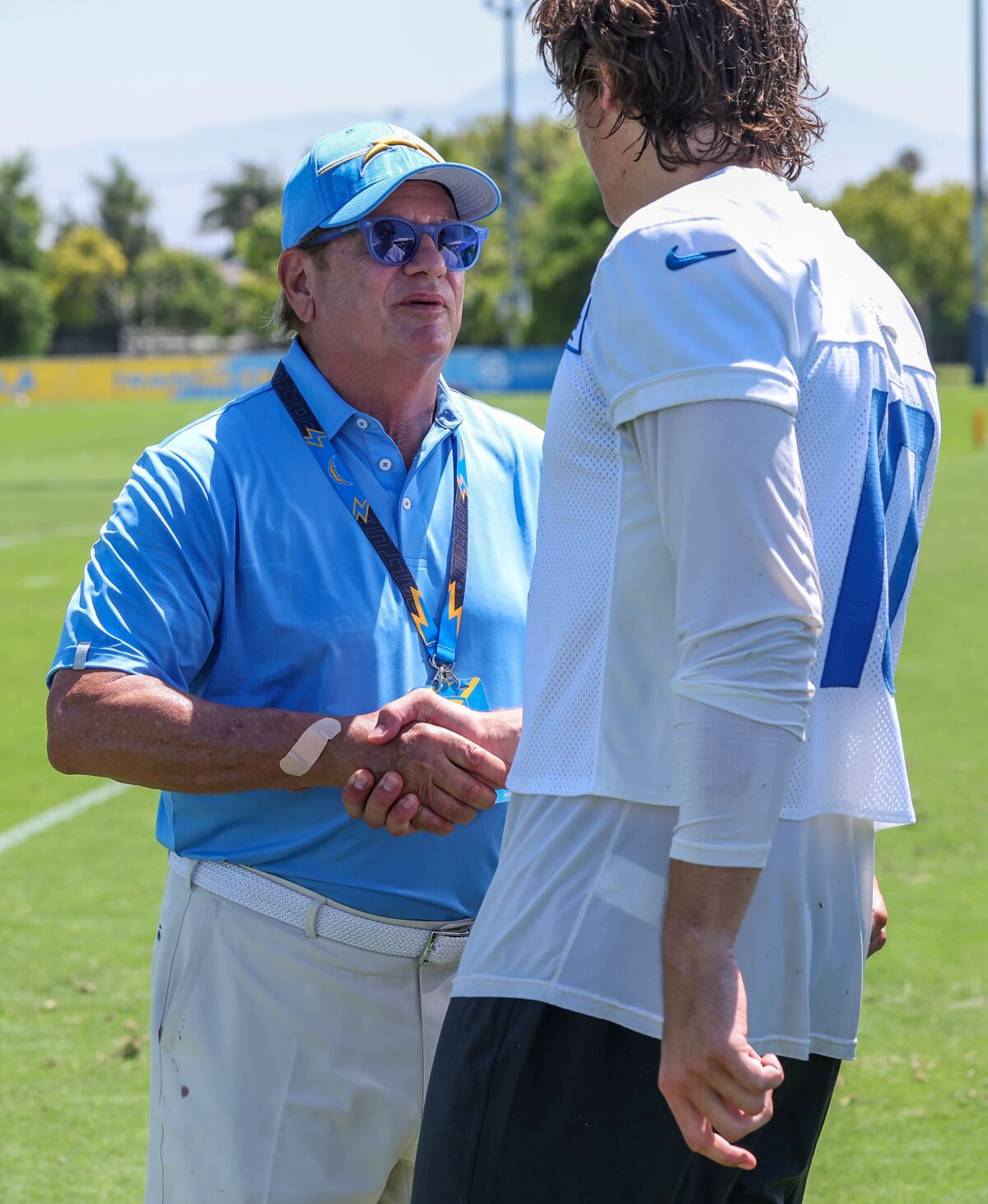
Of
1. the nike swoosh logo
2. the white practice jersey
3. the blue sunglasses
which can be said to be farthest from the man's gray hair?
the nike swoosh logo

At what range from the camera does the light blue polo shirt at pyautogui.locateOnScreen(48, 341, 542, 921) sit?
2.86m

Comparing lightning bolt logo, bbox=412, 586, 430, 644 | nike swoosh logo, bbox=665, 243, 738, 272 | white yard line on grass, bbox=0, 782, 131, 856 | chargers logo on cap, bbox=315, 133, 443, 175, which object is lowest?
white yard line on grass, bbox=0, 782, 131, 856

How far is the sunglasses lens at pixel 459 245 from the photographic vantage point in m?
3.37

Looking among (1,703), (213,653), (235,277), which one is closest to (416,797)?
(213,653)

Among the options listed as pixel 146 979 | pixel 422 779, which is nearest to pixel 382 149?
pixel 422 779

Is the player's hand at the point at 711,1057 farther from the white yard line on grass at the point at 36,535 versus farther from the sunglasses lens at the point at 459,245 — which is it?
the white yard line on grass at the point at 36,535

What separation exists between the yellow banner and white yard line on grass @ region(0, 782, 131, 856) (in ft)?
172

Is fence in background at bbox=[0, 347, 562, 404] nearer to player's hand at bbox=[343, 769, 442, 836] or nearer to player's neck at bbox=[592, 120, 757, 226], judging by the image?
player's hand at bbox=[343, 769, 442, 836]

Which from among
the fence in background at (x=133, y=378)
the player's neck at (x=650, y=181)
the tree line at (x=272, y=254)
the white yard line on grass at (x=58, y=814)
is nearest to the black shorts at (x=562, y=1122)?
the player's neck at (x=650, y=181)

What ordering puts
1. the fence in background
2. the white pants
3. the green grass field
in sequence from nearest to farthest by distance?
1. the white pants
2. the green grass field
3. the fence in background

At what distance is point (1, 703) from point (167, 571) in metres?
8.36

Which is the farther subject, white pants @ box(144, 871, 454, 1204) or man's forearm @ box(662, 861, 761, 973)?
white pants @ box(144, 871, 454, 1204)

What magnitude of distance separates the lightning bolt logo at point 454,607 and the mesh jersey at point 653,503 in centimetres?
98

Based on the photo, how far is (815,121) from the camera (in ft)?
7.50
